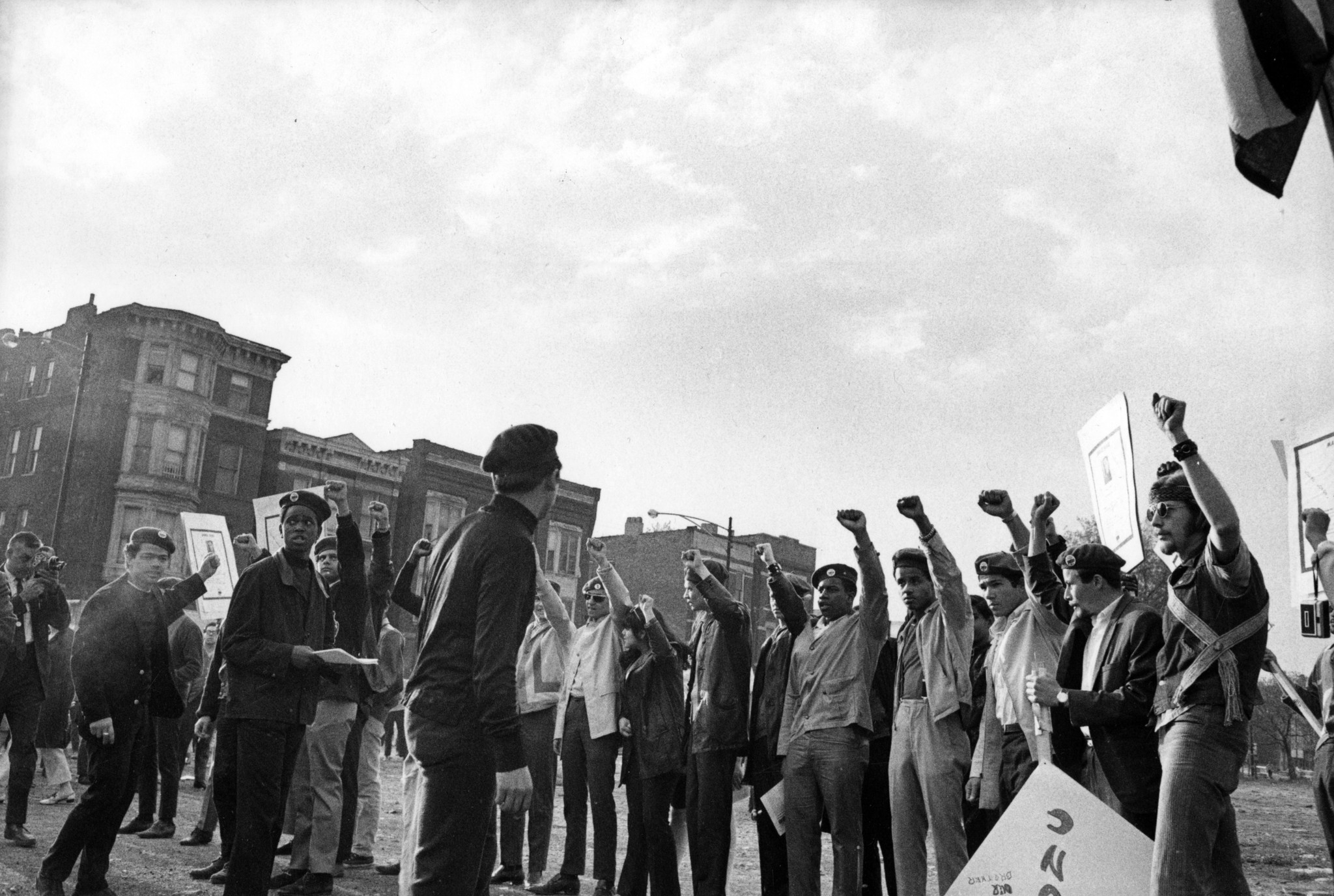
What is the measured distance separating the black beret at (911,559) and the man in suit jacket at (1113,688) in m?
1.51

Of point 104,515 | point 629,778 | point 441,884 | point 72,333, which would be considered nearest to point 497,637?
point 441,884

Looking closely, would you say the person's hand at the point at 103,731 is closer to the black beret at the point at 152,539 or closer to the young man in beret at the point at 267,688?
the young man in beret at the point at 267,688

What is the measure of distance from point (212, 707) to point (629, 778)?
9.54 feet

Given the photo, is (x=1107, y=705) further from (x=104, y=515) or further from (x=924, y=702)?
(x=104, y=515)

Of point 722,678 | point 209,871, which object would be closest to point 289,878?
point 209,871

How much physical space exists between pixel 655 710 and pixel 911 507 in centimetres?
271

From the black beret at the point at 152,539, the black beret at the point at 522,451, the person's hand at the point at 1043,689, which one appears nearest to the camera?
the black beret at the point at 522,451

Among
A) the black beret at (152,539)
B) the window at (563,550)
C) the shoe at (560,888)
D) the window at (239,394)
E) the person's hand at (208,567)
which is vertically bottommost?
the shoe at (560,888)

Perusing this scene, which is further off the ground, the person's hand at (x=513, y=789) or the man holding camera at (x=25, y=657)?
the man holding camera at (x=25, y=657)

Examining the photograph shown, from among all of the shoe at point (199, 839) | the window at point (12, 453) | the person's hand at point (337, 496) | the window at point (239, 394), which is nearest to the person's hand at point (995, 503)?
the person's hand at point (337, 496)

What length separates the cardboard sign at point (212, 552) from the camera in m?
10.3

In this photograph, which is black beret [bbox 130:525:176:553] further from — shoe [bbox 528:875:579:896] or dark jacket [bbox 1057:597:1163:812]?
dark jacket [bbox 1057:597:1163:812]

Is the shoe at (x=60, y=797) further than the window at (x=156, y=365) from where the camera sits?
No

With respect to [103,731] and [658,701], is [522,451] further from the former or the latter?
[658,701]
